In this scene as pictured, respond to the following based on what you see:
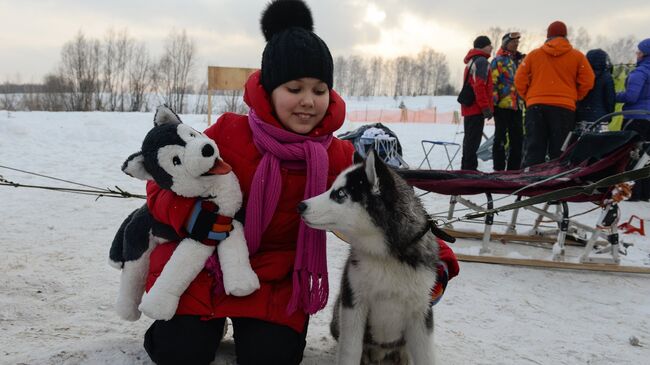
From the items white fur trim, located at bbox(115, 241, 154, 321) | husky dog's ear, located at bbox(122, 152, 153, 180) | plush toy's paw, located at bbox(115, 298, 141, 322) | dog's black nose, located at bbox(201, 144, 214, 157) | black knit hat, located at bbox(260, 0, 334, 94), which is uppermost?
black knit hat, located at bbox(260, 0, 334, 94)

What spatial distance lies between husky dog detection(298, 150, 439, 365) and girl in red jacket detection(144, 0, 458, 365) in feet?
0.48

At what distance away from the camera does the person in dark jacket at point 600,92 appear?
603cm

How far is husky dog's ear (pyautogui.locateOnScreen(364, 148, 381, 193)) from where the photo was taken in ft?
5.50

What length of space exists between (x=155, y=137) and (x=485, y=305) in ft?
7.47

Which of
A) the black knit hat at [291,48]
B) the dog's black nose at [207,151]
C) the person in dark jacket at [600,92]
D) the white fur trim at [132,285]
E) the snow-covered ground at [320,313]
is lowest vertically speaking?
the snow-covered ground at [320,313]

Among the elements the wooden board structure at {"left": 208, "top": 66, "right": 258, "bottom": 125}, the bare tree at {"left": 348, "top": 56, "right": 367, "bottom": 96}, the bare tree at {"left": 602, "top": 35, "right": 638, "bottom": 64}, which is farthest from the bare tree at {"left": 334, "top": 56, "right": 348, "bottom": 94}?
the wooden board structure at {"left": 208, "top": 66, "right": 258, "bottom": 125}

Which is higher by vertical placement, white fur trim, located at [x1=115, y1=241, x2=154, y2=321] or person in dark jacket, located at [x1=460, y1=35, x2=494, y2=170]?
person in dark jacket, located at [x1=460, y1=35, x2=494, y2=170]

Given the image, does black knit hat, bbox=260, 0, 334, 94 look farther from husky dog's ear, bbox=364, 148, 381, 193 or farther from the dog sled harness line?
the dog sled harness line

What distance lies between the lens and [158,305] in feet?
5.39

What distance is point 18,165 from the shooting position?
7.16m

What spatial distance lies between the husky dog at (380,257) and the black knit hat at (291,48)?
44cm

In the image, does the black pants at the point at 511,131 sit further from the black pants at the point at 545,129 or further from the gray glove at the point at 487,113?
the black pants at the point at 545,129

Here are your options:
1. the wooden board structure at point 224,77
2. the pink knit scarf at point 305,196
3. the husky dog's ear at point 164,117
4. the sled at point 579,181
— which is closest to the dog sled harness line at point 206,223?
the pink knit scarf at point 305,196

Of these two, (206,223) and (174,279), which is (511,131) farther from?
(174,279)
